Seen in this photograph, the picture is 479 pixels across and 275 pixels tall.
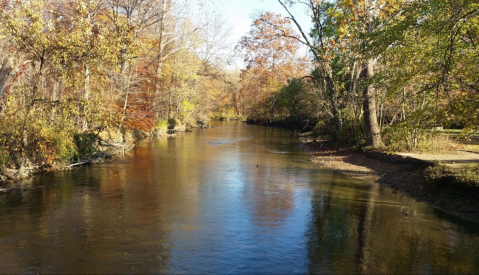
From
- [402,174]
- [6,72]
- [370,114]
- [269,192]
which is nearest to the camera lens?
[6,72]

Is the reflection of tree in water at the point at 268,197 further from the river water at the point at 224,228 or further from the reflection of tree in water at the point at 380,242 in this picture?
the reflection of tree in water at the point at 380,242

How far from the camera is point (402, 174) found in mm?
14266

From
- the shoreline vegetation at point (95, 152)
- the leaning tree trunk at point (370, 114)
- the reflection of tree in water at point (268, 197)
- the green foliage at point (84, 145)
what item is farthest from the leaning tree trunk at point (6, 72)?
the leaning tree trunk at point (370, 114)

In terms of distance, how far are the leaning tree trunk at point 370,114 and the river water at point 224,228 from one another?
6143 millimetres

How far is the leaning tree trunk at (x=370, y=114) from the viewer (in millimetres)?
19531

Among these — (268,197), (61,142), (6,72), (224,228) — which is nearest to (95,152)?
(61,142)

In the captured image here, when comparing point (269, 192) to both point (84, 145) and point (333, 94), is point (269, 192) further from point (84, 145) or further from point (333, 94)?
point (333, 94)

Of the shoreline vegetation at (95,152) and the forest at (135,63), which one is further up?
the forest at (135,63)

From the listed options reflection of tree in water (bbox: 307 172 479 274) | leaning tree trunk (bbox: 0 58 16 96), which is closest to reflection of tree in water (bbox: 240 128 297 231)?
reflection of tree in water (bbox: 307 172 479 274)

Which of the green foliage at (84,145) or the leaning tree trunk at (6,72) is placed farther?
the green foliage at (84,145)

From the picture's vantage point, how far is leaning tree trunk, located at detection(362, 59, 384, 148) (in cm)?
1953

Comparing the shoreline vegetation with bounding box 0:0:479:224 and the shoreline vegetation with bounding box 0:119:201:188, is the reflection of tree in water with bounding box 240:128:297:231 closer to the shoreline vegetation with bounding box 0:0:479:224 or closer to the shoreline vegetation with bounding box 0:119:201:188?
the shoreline vegetation with bounding box 0:0:479:224

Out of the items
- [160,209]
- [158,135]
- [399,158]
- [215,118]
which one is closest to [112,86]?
[158,135]

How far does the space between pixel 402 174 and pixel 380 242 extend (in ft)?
23.9
